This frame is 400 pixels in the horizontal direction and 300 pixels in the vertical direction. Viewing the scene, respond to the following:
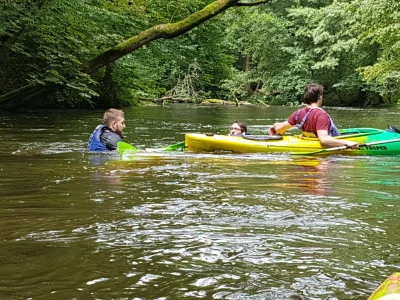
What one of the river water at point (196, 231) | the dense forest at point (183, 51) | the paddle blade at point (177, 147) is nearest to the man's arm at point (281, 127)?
the paddle blade at point (177, 147)

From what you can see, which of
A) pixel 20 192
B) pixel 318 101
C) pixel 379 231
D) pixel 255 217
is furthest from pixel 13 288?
pixel 318 101

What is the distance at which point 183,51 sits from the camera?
19719 mm

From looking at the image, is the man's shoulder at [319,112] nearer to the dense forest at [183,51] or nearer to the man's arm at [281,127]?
the man's arm at [281,127]

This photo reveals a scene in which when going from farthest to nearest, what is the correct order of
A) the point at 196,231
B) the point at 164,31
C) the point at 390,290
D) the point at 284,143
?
the point at 164,31
the point at 284,143
the point at 196,231
the point at 390,290

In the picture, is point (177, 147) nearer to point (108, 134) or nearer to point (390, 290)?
Answer: point (108, 134)

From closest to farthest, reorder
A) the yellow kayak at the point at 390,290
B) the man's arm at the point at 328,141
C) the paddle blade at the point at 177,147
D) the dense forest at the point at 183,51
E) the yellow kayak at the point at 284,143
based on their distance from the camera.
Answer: the yellow kayak at the point at 390,290 → the man's arm at the point at 328,141 → the yellow kayak at the point at 284,143 → the paddle blade at the point at 177,147 → the dense forest at the point at 183,51

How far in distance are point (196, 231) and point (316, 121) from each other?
4.40 meters

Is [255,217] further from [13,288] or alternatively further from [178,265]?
[13,288]

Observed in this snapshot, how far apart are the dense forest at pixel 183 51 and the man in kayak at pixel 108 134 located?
5242 mm

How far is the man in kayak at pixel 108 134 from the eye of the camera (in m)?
7.07

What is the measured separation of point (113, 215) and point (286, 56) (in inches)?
1304

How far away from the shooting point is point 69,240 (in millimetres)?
2719

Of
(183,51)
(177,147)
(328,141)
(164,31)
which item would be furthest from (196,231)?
(183,51)

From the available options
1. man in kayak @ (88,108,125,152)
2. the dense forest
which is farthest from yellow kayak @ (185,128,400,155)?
the dense forest
